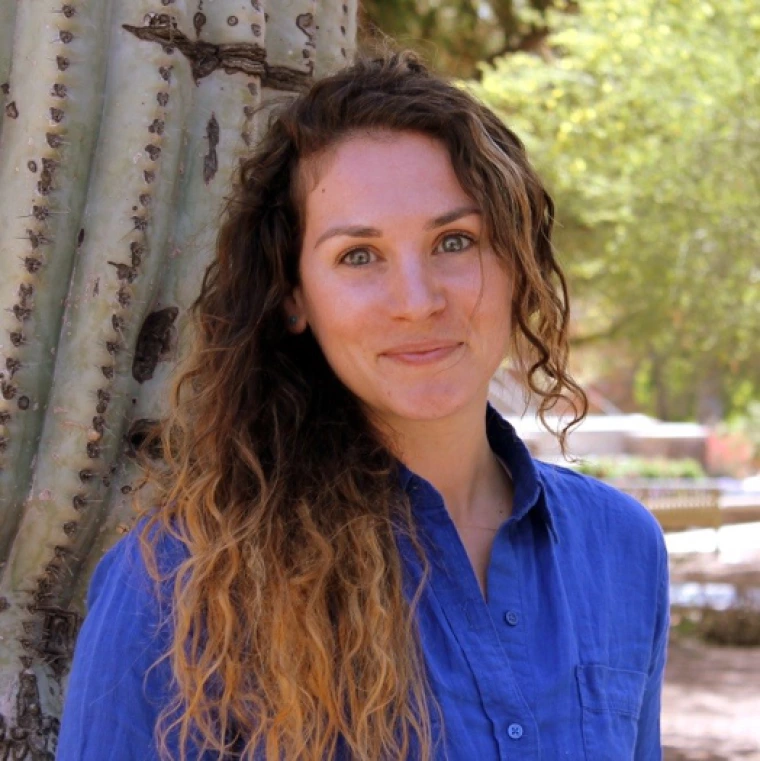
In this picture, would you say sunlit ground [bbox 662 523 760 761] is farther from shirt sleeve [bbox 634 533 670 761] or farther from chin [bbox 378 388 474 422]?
chin [bbox 378 388 474 422]

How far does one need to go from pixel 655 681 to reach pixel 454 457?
552mm

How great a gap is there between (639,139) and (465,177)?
8.53m

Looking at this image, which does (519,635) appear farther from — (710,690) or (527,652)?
(710,690)

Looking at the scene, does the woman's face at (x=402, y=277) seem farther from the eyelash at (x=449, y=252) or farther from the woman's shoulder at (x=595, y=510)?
the woman's shoulder at (x=595, y=510)

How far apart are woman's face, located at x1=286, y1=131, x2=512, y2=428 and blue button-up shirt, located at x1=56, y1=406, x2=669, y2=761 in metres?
0.19

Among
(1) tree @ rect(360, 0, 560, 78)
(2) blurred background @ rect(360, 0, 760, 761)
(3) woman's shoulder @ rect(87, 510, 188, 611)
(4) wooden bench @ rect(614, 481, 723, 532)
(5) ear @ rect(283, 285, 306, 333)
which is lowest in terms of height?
(4) wooden bench @ rect(614, 481, 723, 532)

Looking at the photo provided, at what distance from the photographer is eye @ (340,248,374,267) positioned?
75.0 inches

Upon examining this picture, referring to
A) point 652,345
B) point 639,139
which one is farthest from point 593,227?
point 652,345

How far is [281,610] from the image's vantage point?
1771mm

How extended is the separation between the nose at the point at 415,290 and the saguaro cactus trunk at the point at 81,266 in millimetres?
459

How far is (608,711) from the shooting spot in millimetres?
1900

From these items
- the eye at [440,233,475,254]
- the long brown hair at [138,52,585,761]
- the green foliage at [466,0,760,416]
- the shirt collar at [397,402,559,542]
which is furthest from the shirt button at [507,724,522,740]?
the green foliage at [466,0,760,416]

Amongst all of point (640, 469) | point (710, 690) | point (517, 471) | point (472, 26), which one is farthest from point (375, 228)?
point (640, 469)

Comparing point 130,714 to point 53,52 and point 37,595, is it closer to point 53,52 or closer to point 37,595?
point 37,595
